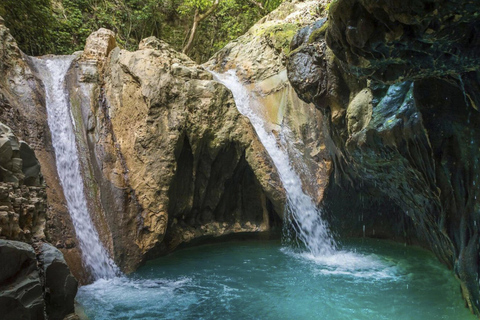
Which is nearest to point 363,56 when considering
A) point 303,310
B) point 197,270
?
point 303,310

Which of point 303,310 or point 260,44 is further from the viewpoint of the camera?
point 260,44

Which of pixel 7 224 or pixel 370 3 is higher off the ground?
pixel 370 3

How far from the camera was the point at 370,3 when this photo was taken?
314 centimetres

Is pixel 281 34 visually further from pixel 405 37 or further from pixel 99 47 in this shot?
pixel 405 37

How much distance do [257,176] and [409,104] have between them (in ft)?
15.2

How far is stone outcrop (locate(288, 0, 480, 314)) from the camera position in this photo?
339 cm

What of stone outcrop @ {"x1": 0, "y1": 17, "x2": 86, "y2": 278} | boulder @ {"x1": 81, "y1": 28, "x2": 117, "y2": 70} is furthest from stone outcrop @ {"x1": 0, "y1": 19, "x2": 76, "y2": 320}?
boulder @ {"x1": 81, "y1": 28, "x2": 117, "y2": 70}

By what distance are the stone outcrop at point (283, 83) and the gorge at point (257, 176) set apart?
5cm

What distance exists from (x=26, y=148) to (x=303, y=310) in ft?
14.4

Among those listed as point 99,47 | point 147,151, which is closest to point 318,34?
point 147,151

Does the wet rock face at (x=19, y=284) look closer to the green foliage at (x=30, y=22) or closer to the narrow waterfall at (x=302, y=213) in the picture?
the narrow waterfall at (x=302, y=213)

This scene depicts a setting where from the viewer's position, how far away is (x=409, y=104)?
5.05 m

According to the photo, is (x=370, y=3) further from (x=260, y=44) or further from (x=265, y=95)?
(x=260, y=44)

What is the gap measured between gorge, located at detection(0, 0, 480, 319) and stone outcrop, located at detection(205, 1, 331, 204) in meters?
0.05
